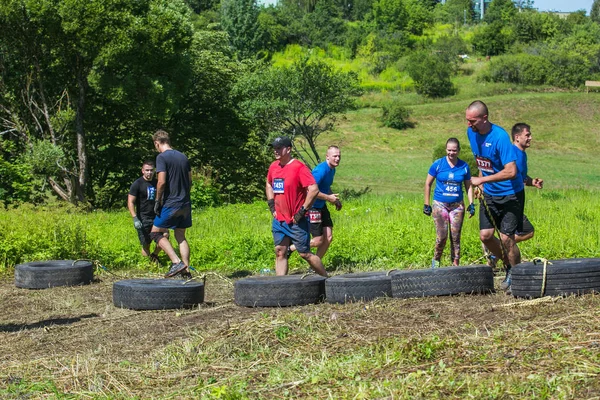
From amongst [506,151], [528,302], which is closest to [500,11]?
[506,151]

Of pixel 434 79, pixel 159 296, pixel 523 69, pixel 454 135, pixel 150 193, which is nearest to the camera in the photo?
pixel 159 296

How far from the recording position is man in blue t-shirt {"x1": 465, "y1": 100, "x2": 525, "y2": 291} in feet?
29.1

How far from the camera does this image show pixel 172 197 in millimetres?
11367

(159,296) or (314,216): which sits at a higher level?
(314,216)

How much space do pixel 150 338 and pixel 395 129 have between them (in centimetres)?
5454

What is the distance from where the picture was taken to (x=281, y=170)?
10.1 m

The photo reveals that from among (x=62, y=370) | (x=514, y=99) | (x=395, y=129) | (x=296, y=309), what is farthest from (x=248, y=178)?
(x=514, y=99)

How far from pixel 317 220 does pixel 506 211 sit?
279cm

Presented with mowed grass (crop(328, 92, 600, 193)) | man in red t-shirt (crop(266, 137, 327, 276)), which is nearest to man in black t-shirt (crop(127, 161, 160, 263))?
man in red t-shirt (crop(266, 137, 327, 276))

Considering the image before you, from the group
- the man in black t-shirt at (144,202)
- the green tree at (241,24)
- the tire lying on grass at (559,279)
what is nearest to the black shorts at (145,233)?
the man in black t-shirt at (144,202)

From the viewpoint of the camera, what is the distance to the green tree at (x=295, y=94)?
97.9ft

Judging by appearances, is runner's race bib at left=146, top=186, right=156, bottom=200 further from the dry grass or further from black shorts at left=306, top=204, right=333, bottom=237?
the dry grass

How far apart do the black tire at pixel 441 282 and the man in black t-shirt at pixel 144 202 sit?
18.3ft

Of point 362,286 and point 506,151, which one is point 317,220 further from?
point 506,151
